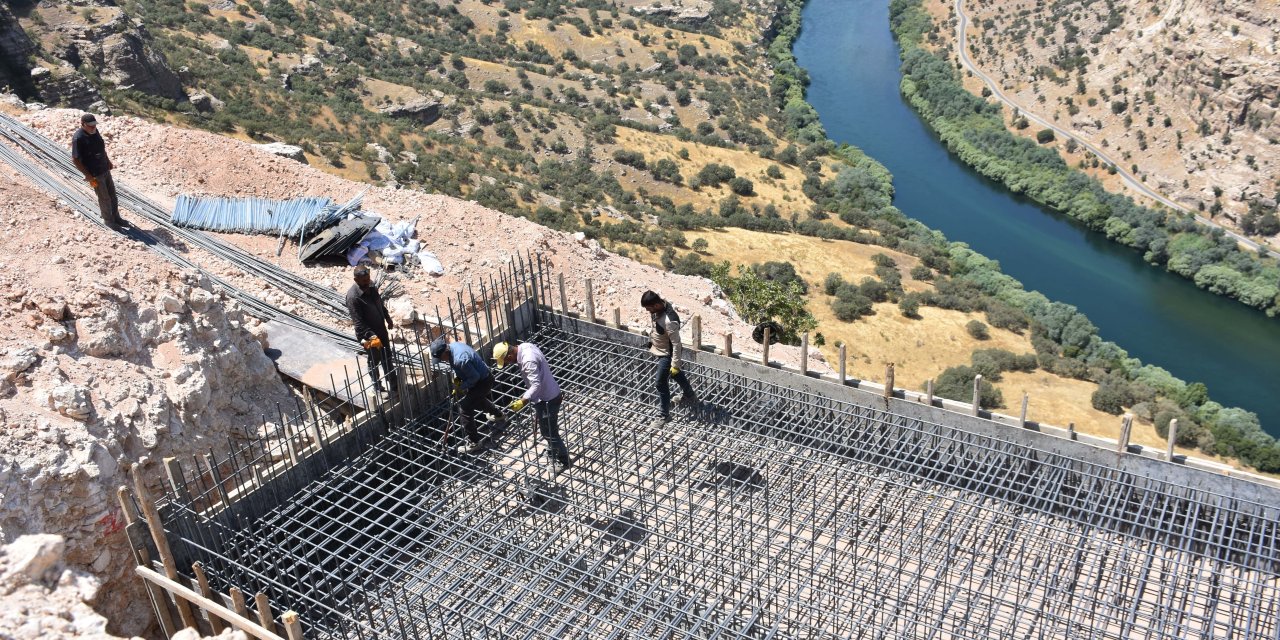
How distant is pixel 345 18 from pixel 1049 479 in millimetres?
44204

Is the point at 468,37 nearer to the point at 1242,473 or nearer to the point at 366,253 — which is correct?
the point at 366,253

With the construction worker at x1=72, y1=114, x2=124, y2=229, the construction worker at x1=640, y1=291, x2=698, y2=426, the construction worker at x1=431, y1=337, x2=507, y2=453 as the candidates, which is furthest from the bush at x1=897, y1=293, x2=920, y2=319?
the construction worker at x1=72, y1=114, x2=124, y2=229

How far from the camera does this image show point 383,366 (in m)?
10.1

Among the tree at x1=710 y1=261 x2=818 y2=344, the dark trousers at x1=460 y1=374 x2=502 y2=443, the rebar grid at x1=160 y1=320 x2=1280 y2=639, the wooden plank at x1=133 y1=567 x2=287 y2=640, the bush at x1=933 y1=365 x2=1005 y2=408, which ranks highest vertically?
the dark trousers at x1=460 y1=374 x2=502 y2=443

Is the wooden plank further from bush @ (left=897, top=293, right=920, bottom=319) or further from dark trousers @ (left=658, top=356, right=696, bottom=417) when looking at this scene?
bush @ (left=897, top=293, right=920, bottom=319)

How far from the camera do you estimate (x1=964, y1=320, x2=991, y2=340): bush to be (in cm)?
2828

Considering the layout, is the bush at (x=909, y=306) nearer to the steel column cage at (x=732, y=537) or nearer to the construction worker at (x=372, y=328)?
the steel column cage at (x=732, y=537)

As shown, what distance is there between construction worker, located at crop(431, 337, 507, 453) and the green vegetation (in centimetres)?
3413

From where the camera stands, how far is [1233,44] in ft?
139

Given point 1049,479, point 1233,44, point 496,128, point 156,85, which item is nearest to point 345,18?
point 496,128

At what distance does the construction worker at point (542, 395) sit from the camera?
354 inches

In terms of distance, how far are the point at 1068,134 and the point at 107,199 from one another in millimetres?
45935

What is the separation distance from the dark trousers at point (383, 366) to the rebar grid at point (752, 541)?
0.48 meters

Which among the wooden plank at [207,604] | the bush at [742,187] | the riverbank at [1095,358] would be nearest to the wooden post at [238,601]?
the wooden plank at [207,604]
